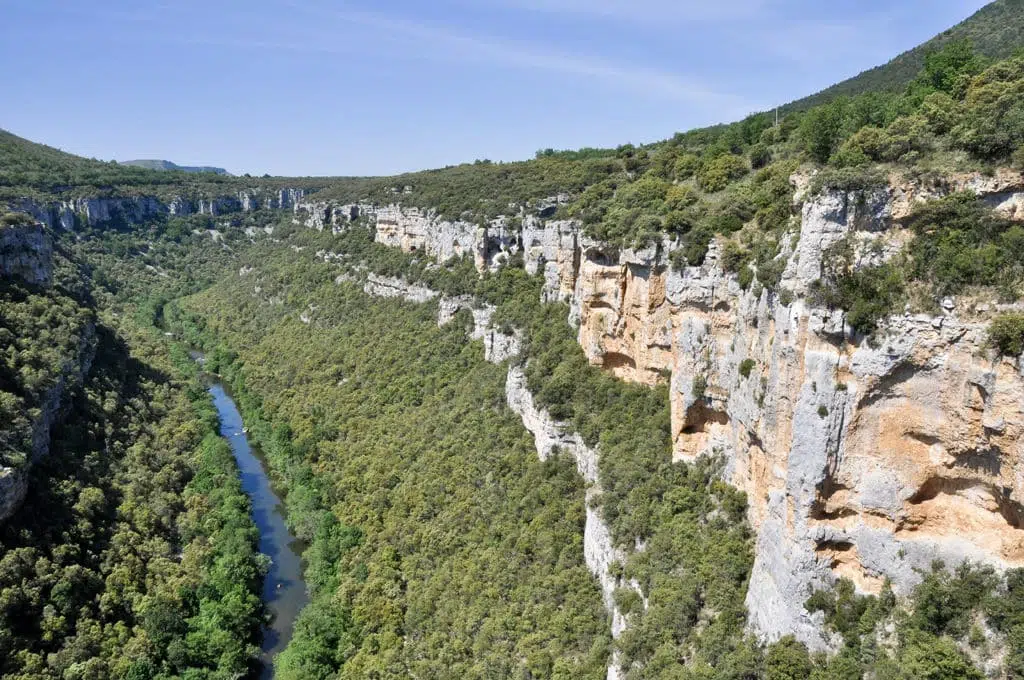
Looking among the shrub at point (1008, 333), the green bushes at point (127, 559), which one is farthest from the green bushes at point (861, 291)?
the green bushes at point (127, 559)

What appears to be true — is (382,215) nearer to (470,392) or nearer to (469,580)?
(470,392)

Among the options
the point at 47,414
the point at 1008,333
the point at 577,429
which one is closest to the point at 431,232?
the point at 47,414

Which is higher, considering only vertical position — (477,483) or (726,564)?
(726,564)

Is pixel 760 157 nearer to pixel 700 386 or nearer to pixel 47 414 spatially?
pixel 700 386

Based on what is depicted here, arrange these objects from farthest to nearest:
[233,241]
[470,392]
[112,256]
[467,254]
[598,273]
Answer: [233,241] → [112,256] → [467,254] → [470,392] → [598,273]

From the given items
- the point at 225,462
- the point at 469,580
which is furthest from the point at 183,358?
the point at 469,580

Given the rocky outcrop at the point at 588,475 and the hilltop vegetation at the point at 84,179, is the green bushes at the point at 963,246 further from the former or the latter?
the hilltop vegetation at the point at 84,179
